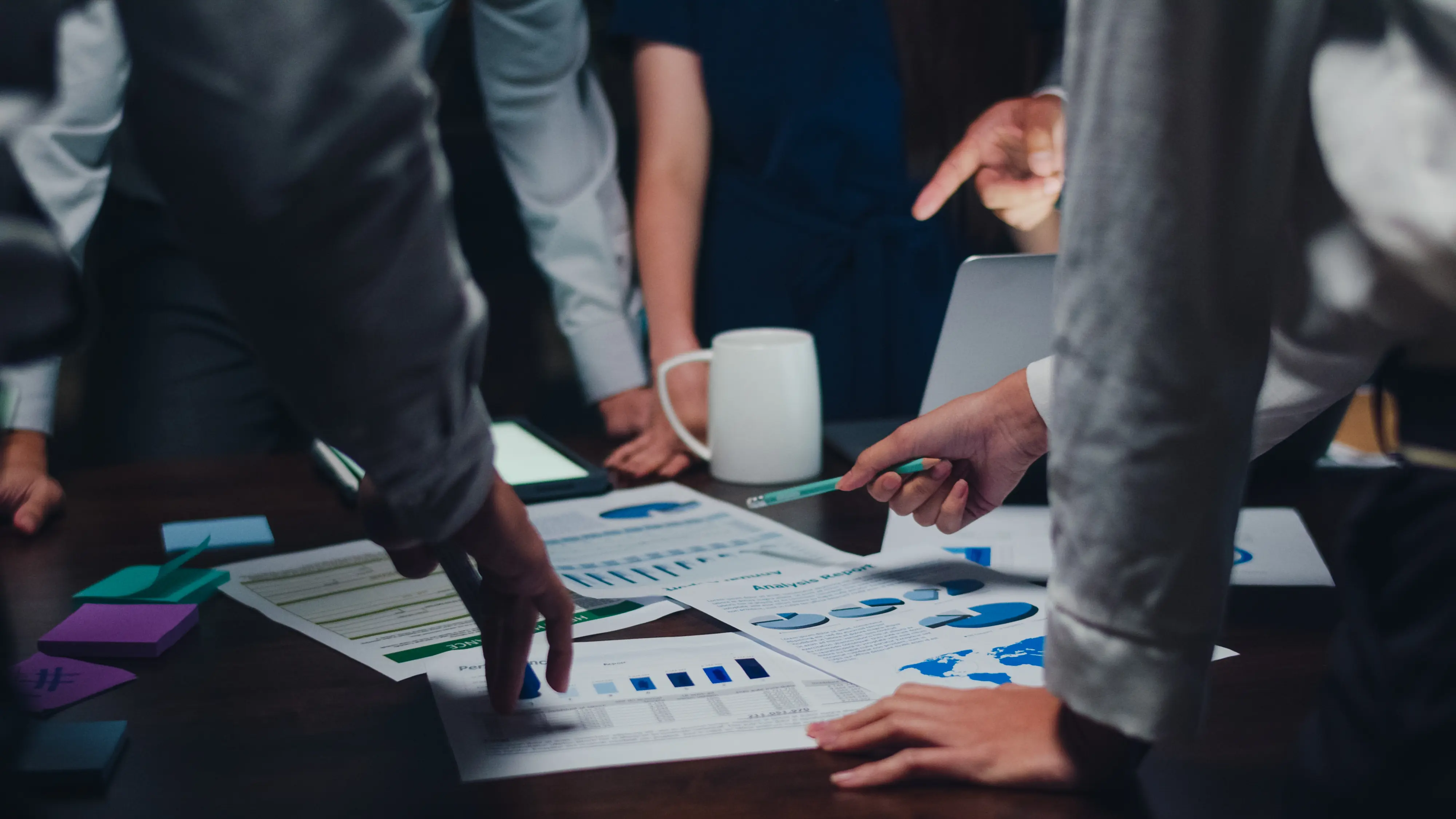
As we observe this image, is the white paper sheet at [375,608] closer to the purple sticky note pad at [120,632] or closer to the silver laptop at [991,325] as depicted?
the purple sticky note pad at [120,632]

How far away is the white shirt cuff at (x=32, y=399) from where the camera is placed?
1.17 metres

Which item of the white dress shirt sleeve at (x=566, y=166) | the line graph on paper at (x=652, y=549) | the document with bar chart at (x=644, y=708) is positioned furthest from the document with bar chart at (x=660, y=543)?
the white dress shirt sleeve at (x=566, y=166)

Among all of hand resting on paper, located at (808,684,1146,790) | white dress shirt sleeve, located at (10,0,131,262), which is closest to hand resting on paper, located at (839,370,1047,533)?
hand resting on paper, located at (808,684,1146,790)

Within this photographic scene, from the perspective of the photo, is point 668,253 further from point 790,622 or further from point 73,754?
point 73,754

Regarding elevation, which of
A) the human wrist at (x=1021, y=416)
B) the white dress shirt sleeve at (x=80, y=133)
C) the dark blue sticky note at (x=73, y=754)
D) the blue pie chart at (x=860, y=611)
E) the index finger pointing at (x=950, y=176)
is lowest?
the blue pie chart at (x=860, y=611)

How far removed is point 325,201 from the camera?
1.35ft

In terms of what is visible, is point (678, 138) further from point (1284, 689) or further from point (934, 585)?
point (1284, 689)

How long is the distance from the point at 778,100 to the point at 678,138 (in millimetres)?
159

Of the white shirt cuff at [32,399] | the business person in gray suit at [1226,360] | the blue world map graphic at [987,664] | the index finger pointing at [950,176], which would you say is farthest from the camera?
the white shirt cuff at [32,399]

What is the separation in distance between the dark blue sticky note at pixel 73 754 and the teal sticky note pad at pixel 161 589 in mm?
188

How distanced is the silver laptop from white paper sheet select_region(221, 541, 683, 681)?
0.30 metres

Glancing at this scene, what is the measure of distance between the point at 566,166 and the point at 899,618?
1086 mm

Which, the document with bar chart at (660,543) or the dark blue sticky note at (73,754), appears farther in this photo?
the document with bar chart at (660,543)

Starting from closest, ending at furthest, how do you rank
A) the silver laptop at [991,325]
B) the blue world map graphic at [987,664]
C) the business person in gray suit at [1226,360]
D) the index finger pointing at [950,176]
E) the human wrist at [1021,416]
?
1. the business person in gray suit at [1226,360]
2. the blue world map graphic at [987,664]
3. the human wrist at [1021,416]
4. the silver laptop at [991,325]
5. the index finger pointing at [950,176]
